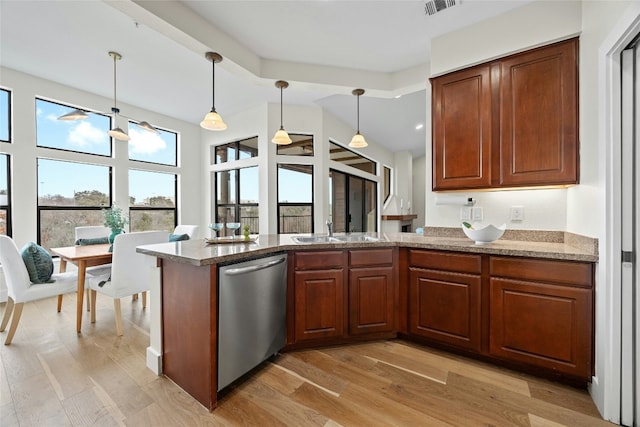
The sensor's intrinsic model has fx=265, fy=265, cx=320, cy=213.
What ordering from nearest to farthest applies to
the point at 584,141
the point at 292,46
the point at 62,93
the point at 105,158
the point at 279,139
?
1. the point at 584,141
2. the point at 292,46
3. the point at 279,139
4. the point at 62,93
5. the point at 105,158

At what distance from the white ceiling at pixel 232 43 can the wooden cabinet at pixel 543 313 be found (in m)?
2.09

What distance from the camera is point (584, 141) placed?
1.81m

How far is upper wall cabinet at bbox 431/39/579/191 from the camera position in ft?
6.29

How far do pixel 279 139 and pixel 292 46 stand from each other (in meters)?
0.97

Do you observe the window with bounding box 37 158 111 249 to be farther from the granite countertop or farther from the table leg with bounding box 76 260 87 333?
the granite countertop

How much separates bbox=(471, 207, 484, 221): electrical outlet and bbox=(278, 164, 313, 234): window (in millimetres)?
2749

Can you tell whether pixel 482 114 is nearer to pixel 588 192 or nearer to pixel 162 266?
pixel 588 192

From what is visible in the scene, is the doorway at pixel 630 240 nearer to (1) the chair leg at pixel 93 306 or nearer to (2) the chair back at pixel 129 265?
(2) the chair back at pixel 129 265

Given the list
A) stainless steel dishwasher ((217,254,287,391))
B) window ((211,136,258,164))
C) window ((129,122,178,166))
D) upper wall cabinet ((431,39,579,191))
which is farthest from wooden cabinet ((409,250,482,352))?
window ((129,122,178,166))

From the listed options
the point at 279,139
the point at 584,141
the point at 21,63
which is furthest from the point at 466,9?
the point at 21,63

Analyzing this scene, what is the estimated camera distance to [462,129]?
2.31 meters

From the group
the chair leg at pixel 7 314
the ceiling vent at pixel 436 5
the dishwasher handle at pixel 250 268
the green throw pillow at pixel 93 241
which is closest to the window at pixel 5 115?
the green throw pillow at pixel 93 241

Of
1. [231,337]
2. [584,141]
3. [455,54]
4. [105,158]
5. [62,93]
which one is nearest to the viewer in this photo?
[231,337]

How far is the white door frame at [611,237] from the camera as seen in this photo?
1.46 meters
